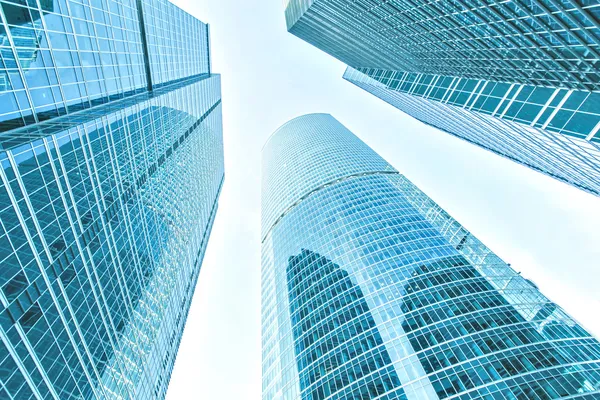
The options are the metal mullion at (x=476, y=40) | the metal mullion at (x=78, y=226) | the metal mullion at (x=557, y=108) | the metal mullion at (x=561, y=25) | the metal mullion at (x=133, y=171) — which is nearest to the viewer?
the metal mullion at (x=561, y=25)

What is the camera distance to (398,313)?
5712 cm

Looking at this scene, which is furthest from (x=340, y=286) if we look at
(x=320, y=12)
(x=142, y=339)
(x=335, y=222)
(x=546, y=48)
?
(x=320, y=12)

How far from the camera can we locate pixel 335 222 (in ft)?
288

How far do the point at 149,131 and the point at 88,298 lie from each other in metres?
29.5

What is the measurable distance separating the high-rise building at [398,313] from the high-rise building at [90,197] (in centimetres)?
2787

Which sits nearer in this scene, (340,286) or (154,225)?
(154,225)

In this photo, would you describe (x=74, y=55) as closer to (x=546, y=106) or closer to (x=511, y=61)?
(x=511, y=61)

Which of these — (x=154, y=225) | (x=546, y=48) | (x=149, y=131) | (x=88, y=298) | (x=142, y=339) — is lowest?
(x=142, y=339)

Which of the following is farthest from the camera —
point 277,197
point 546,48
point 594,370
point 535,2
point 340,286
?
point 277,197

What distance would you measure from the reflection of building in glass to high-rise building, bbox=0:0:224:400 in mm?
27255

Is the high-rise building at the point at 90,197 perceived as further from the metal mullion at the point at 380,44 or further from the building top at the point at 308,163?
the building top at the point at 308,163

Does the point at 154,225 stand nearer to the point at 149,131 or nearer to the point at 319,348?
the point at 149,131

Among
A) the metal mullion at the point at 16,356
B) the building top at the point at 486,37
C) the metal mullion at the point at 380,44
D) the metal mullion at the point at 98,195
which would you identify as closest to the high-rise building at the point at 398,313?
the building top at the point at 486,37

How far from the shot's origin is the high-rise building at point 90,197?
2589cm
